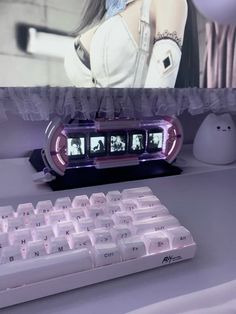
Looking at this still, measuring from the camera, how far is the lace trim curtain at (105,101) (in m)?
0.56

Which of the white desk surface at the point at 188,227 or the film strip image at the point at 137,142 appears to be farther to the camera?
the film strip image at the point at 137,142

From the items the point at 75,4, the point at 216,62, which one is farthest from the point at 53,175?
the point at 216,62

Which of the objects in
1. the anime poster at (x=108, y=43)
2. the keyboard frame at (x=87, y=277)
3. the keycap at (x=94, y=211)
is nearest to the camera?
the keyboard frame at (x=87, y=277)

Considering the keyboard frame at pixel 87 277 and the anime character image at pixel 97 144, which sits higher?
the anime character image at pixel 97 144

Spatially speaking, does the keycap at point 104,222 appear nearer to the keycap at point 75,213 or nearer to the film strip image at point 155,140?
the keycap at point 75,213

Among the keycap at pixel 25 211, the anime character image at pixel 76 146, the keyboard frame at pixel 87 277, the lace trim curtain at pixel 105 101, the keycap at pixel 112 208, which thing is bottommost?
the keyboard frame at pixel 87 277

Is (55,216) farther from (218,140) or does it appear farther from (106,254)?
(218,140)

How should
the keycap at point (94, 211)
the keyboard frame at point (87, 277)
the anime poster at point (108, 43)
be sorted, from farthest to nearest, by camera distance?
the anime poster at point (108, 43) → the keycap at point (94, 211) → the keyboard frame at point (87, 277)

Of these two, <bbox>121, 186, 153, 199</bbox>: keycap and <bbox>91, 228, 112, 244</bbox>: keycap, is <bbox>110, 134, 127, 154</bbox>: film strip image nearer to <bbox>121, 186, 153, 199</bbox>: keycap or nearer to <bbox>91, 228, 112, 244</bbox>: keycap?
<bbox>121, 186, 153, 199</bbox>: keycap

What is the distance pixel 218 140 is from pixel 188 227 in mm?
337

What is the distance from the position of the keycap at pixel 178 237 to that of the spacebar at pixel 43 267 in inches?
3.4

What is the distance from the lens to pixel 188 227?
38 centimetres

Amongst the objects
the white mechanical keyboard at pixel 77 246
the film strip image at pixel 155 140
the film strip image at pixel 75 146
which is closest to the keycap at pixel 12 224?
the white mechanical keyboard at pixel 77 246

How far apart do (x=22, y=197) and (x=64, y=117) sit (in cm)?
20
